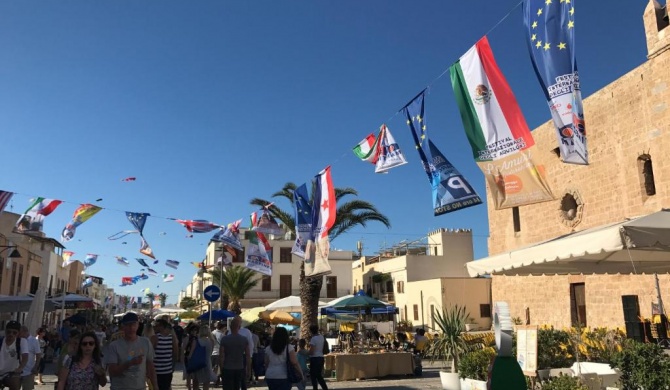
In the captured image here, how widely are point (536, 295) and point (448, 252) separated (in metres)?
17.1

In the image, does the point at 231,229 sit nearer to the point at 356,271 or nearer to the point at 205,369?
the point at 205,369

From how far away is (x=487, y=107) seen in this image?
7656 millimetres

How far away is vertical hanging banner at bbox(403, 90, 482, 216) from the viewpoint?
8203mm

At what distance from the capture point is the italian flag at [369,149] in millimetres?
11131

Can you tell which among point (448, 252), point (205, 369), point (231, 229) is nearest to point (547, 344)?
point (205, 369)

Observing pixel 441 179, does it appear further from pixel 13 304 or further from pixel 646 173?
pixel 13 304

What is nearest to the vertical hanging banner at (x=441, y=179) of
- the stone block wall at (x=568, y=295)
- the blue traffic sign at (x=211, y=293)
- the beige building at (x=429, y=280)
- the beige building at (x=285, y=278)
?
the blue traffic sign at (x=211, y=293)

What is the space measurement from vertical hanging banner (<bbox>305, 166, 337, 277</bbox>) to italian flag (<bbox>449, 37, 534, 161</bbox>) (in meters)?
5.25

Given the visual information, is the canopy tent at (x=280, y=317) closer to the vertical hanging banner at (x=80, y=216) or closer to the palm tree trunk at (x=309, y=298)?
the palm tree trunk at (x=309, y=298)

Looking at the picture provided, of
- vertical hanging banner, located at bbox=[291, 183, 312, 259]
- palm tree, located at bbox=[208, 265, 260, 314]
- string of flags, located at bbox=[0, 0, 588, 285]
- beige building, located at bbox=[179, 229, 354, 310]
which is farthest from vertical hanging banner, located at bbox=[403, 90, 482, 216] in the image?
beige building, located at bbox=[179, 229, 354, 310]

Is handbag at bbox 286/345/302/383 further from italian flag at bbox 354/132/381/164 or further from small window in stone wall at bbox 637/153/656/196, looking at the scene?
small window in stone wall at bbox 637/153/656/196

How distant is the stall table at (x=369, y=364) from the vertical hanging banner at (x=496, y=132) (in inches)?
325

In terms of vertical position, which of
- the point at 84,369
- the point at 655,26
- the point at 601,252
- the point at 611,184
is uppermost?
the point at 655,26

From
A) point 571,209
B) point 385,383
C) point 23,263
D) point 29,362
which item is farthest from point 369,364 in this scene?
point 23,263
